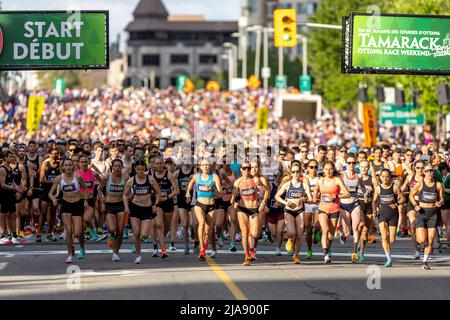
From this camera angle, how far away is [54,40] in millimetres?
30016

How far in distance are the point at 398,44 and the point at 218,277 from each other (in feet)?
38.1

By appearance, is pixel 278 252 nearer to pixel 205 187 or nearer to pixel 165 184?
pixel 205 187

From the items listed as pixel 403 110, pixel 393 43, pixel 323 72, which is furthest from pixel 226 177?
pixel 323 72

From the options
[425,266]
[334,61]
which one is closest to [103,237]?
[425,266]

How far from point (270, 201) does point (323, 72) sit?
57.8 metres

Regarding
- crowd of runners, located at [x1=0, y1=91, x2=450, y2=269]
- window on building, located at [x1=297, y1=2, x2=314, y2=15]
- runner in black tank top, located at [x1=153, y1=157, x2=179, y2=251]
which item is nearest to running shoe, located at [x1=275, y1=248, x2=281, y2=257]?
crowd of runners, located at [x1=0, y1=91, x2=450, y2=269]

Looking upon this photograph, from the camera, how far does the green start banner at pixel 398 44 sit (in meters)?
28.9

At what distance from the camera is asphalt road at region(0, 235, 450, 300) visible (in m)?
16.9

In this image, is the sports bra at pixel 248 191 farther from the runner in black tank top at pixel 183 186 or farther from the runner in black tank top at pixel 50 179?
the runner in black tank top at pixel 50 179

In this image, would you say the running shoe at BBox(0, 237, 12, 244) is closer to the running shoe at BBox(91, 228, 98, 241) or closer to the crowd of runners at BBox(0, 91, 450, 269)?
the crowd of runners at BBox(0, 91, 450, 269)

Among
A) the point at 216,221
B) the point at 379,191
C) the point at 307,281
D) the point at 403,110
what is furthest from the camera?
the point at 403,110

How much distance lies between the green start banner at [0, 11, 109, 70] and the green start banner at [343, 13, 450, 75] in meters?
5.61

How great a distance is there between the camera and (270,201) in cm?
2512
